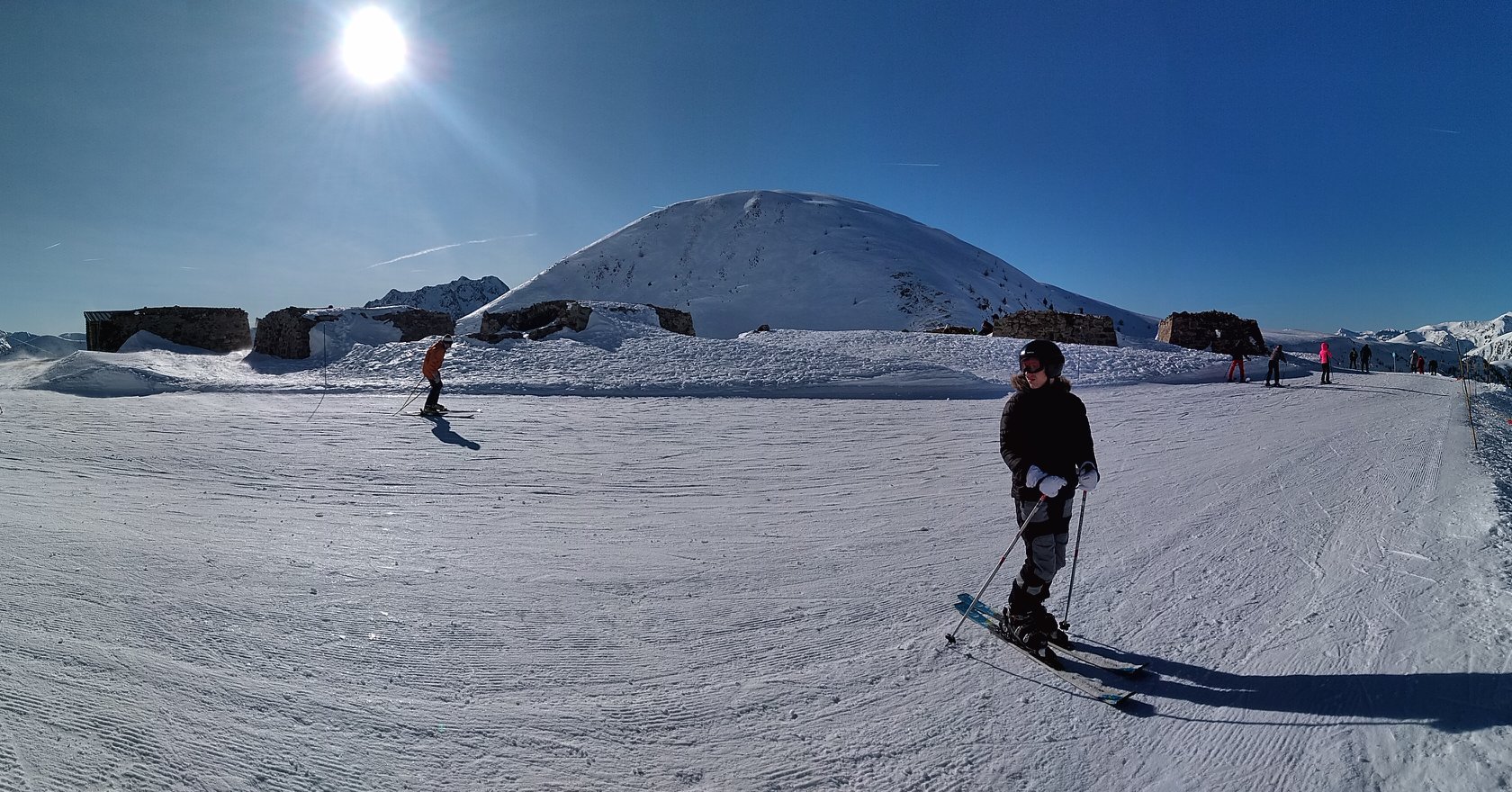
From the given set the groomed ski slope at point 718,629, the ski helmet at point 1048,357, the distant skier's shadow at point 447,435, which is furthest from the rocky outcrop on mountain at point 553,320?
the ski helmet at point 1048,357

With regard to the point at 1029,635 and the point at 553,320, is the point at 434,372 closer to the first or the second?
the point at 553,320

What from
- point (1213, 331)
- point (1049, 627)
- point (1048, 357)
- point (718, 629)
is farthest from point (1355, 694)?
point (1213, 331)

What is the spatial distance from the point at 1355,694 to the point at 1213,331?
1204 inches

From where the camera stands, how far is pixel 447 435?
1035 centimetres

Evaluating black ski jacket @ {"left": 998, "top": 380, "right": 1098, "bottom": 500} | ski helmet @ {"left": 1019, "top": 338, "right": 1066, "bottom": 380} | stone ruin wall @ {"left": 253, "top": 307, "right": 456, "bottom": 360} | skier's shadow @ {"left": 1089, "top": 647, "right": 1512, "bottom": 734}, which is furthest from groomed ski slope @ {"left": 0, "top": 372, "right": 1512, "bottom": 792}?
stone ruin wall @ {"left": 253, "top": 307, "right": 456, "bottom": 360}

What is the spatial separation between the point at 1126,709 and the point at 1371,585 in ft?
8.58

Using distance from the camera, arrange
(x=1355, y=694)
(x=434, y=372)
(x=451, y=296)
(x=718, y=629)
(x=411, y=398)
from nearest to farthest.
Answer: (x=1355, y=694), (x=718, y=629), (x=434, y=372), (x=411, y=398), (x=451, y=296)

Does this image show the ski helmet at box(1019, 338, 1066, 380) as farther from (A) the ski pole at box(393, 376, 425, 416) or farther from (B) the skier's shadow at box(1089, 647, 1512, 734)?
(A) the ski pole at box(393, 376, 425, 416)

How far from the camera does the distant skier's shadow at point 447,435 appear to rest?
9633mm

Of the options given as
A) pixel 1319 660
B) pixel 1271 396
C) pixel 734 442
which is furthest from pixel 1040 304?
pixel 1319 660

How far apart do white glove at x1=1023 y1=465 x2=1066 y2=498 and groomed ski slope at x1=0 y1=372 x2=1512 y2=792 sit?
0.99 meters

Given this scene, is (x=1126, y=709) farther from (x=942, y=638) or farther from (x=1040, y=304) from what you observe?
(x=1040, y=304)

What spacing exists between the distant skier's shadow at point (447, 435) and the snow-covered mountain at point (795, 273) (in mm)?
34198

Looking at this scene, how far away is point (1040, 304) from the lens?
61656 millimetres
